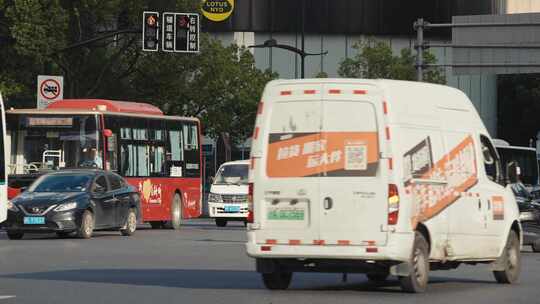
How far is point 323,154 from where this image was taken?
58.6 feet

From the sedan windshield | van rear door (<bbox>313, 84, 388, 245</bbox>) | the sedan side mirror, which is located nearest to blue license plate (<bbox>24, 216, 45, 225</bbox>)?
the sedan windshield

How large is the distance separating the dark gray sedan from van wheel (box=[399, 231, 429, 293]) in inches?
607

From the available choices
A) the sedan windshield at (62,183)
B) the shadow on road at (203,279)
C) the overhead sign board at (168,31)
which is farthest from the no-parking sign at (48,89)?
the shadow on road at (203,279)

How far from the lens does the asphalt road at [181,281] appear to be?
56.0 ft

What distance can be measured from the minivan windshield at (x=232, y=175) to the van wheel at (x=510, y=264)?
79.4 feet

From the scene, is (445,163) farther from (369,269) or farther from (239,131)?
(239,131)

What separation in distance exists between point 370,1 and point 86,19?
4436 centimetres

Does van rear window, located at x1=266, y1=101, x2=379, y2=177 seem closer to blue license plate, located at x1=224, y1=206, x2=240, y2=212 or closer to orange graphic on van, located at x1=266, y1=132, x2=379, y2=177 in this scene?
orange graphic on van, located at x1=266, y1=132, x2=379, y2=177

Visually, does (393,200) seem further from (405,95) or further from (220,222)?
(220,222)

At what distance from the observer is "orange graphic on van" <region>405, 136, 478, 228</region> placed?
17.9 m

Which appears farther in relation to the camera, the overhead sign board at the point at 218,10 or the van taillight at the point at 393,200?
the overhead sign board at the point at 218,10

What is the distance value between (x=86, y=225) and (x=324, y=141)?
15.9m

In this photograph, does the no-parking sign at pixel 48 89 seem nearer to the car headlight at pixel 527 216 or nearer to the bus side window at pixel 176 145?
the bus side window at pixel 176 145

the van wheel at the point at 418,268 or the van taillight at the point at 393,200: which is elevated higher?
the van taillight at the point at 393,200
